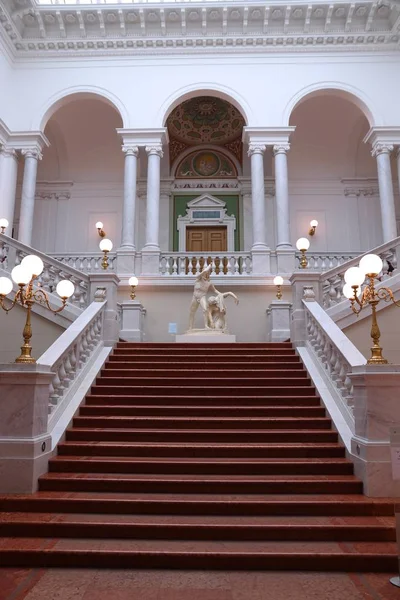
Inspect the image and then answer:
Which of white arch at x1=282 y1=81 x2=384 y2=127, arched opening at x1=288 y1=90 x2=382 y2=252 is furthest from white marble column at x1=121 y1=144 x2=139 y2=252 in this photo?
arched opening at x1=288 y1=90 x2=382 y2=252

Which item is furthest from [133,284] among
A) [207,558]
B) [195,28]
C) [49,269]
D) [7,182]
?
[207,558]

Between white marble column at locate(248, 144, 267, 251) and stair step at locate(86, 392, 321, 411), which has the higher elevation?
white marble column at locate(248, 144, 267, 251)

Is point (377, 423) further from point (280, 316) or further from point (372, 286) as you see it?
point (280, 316)

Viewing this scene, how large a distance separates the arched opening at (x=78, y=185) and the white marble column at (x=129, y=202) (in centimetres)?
372

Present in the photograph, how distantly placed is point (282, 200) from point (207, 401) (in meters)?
8.37

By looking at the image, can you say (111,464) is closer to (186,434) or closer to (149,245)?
(186,434)

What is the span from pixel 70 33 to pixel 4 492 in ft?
45.9

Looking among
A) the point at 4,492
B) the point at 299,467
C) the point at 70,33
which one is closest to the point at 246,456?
the point at 299,467

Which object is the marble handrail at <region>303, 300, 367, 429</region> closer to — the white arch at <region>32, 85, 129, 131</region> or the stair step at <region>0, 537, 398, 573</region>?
the stair step at <region>0, 537, 398, 573</region>

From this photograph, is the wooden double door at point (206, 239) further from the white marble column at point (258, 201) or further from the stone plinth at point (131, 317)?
the stone plinth at point (131, 317)

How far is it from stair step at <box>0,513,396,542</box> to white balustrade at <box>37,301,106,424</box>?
174 cm

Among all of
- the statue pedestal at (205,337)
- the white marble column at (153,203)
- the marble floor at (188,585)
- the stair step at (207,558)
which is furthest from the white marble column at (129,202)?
the marble floor at (188,585)

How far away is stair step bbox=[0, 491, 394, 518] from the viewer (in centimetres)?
444

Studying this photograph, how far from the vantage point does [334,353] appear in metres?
6.65
